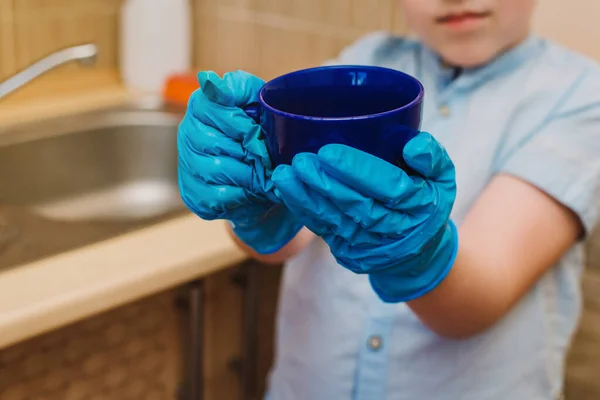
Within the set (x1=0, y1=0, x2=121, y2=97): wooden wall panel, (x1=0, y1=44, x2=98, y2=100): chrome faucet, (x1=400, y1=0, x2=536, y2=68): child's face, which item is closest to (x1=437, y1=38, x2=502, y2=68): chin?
(x1=400, y1=0, x2=536, y2=68): child's face

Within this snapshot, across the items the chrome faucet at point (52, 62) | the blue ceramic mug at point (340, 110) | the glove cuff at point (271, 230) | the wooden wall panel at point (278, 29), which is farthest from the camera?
the wooden wall panel at point (278, 29)

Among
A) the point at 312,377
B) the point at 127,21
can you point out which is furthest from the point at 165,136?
the point at 312,377

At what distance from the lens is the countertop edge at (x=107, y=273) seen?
0.81 meters

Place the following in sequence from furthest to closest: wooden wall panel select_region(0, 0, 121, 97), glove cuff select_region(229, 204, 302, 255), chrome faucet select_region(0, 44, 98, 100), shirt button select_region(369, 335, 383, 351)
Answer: wooden wall panel select_region(0, 0, 121, 97) → chrome faucet select_region(0, 44, 98, 100) → shirt button select_region(369, 335, 383, 351) → glove cuff select_region(229, 204, 302, 255)

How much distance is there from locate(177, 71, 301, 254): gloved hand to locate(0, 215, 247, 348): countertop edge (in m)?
0.26

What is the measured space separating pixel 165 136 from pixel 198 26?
0.28 meters

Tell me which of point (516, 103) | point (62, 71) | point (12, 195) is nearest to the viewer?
point (516, 103)

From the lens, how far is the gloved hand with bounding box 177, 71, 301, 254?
23.2 inches

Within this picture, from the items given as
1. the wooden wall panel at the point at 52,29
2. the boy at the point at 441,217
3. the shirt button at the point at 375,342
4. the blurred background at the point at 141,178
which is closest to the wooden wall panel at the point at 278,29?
the blurred background at the point at 141,178

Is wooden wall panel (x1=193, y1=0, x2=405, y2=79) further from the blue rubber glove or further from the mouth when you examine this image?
the blue rubber glove

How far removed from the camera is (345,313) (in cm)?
87

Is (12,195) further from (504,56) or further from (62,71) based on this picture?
(504,56)

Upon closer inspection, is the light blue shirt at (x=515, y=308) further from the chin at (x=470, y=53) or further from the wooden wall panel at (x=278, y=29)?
the wooden wall panel at (x=278, y=29)

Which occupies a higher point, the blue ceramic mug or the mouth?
the mouth
